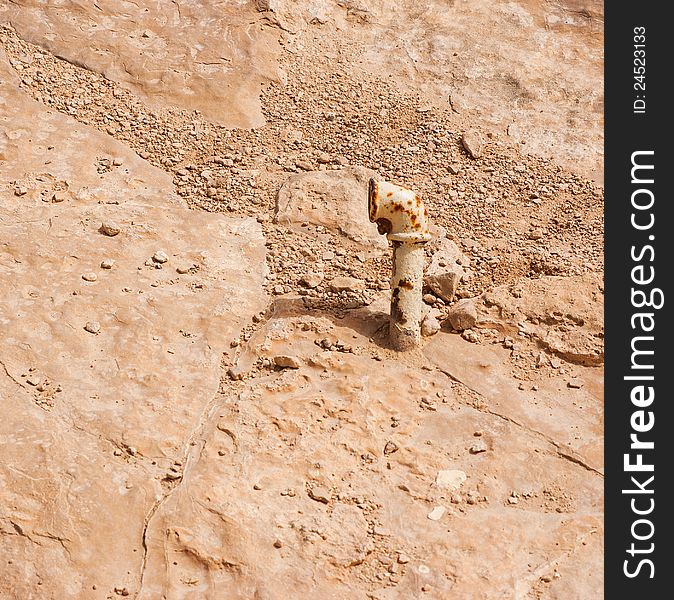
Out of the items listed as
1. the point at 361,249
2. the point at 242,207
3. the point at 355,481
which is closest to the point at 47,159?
the point at 242,207

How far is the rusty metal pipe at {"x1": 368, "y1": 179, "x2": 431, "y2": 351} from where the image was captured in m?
5.46

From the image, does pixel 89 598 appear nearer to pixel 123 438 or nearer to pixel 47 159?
pixel 123 438

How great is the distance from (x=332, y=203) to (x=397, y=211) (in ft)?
4.48

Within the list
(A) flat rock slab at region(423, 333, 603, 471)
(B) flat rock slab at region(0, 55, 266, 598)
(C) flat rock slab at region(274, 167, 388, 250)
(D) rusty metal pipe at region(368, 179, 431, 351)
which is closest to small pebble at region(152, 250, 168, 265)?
(B) flat rock slab at region(0, 55, 266, 598)

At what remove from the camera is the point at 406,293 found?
5660 mm

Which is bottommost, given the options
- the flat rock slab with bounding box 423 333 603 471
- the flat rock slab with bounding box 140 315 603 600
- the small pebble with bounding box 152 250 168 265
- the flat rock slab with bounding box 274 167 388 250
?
the flat rock slab with bounding box 140 315 603 600

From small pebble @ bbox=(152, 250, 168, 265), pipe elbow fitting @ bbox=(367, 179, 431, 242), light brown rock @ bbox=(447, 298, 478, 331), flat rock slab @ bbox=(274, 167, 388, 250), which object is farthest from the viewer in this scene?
flat rock slab @ bbox=(274, 167, 388, 250)

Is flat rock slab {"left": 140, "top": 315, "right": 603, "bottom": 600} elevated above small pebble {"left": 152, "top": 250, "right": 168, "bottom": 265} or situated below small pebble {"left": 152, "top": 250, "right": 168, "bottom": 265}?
below

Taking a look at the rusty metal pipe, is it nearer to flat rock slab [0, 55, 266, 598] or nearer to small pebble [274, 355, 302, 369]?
small pebble [274, 355, 302, 369]

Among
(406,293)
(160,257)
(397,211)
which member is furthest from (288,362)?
(160,257)

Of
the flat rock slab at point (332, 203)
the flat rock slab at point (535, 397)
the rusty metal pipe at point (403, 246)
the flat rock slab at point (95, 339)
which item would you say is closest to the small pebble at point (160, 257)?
the flat rock slab at point (95, 339)

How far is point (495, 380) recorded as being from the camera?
18.3ft

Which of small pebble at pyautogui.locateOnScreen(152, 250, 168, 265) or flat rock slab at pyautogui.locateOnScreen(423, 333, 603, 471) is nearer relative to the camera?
flat rock slab at pyautogui.locateOnScreen(423, 333, 603, 471)

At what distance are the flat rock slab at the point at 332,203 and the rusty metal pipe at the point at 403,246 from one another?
900mm
